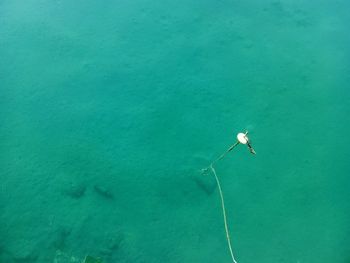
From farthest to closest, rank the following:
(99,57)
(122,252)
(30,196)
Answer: (99,57)
(30,196)
(122,252)

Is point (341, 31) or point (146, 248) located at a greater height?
point (341, 31)

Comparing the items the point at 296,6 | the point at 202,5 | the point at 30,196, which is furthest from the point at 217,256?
the point at 296,6

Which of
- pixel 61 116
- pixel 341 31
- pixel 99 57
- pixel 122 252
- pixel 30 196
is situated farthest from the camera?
pixel 341 31

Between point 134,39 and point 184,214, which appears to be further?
point 134,39

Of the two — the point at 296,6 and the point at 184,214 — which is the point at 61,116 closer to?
the point at 184,214

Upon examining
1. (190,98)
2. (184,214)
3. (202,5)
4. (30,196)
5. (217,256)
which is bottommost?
(217,256)

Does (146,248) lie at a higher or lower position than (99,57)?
lower

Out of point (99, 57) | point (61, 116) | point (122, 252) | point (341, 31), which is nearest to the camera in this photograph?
point (122, 252)

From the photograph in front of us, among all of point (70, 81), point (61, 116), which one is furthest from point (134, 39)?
point (61, 116)

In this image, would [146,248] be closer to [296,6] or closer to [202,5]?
[202,5]
